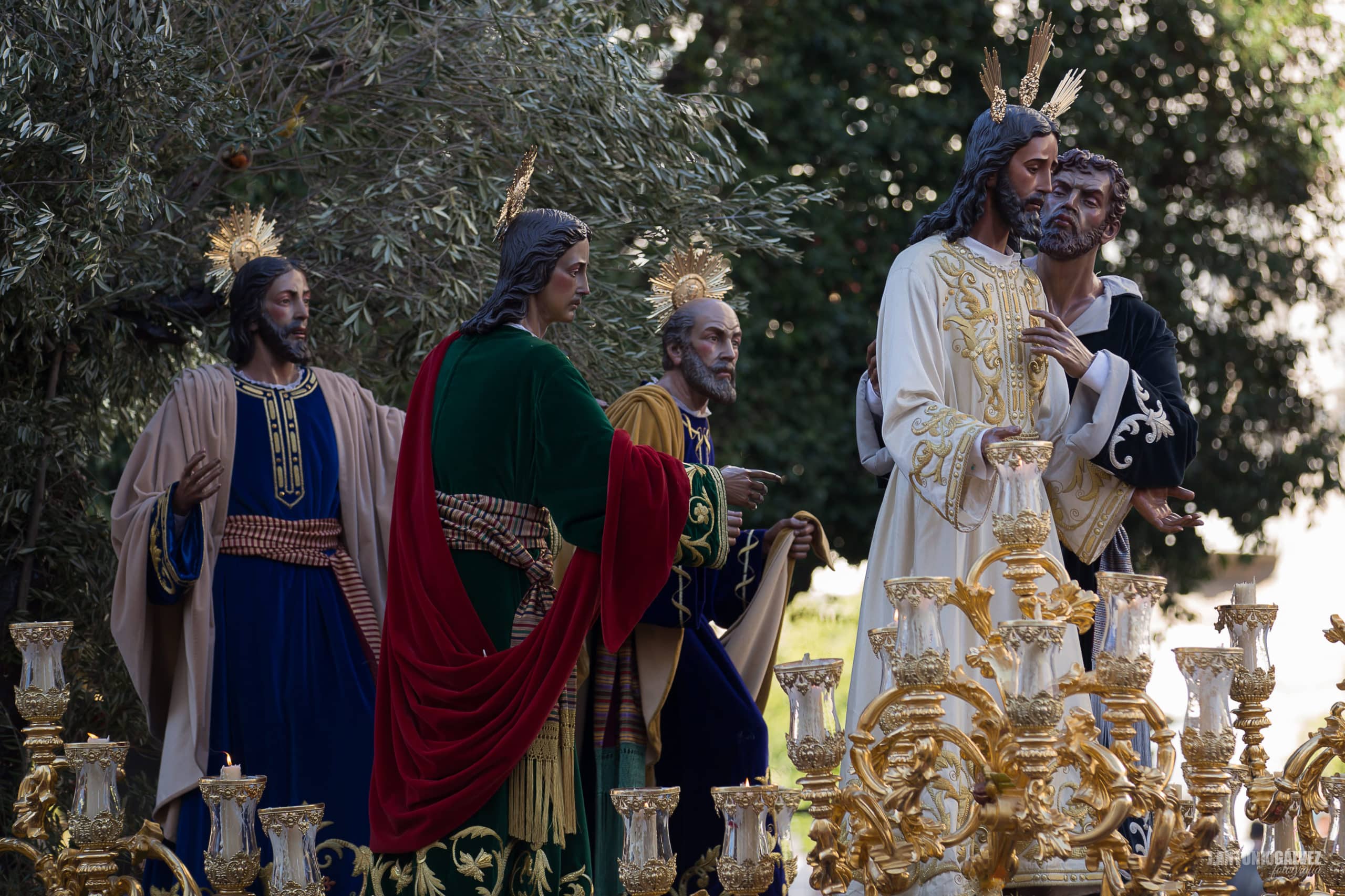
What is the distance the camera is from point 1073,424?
4680mm

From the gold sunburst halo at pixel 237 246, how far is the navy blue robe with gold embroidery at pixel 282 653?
580 millimetres

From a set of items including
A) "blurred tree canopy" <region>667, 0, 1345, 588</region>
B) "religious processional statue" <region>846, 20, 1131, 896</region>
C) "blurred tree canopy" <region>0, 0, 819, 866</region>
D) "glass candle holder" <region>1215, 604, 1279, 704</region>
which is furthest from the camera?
"blurred tree canopy" <region>667, 0, 1345, 588</region>

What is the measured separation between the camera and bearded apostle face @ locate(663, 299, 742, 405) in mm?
5699

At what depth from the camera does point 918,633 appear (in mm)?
3285

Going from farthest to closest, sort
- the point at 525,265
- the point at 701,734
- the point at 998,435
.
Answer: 1. the point at 701,734
2. the point at 525,265
3. the point at 998,435

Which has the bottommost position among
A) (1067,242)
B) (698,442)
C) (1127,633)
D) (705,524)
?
(1127,633)

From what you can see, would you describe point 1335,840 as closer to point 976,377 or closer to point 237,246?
point 976,377

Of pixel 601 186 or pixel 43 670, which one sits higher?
pixel 601 186

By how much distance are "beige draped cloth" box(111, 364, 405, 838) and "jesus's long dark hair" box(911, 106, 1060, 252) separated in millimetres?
1854

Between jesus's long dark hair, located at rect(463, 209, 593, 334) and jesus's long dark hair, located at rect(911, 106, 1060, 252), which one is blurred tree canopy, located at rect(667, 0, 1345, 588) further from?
jesus's long dark hair, located at rect(463, 209, 593, 334)

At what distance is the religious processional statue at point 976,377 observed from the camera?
14.6 ft

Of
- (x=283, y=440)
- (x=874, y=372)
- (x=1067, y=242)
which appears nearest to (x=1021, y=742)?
(x=874, y=372)

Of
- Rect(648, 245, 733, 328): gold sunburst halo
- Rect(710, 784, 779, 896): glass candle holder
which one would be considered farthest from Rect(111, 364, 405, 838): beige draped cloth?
Rect(710, 784, 779, 896): glass candle holder

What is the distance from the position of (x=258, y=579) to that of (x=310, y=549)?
0.62 ft
